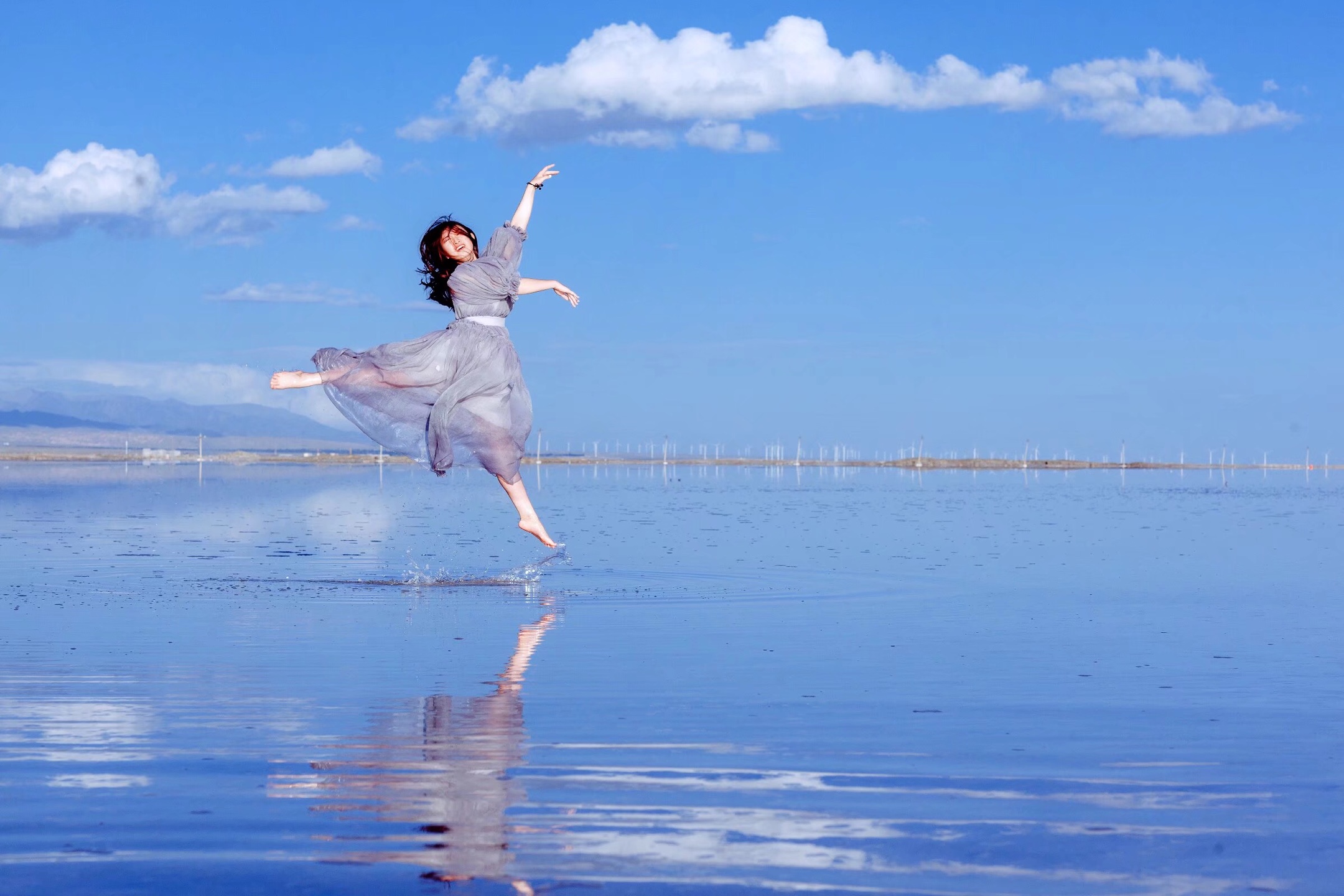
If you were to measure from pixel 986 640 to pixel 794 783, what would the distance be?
18.4 feet

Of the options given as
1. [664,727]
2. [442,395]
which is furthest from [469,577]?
[664,727]

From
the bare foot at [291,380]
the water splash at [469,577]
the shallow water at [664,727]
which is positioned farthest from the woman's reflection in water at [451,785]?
the water splash at [469,577]

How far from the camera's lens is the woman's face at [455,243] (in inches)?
461

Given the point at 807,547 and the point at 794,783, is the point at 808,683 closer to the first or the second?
the point at 794,783

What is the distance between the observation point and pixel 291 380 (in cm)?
1109

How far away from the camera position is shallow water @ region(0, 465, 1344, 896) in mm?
4922

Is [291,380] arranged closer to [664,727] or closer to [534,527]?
[534,527]

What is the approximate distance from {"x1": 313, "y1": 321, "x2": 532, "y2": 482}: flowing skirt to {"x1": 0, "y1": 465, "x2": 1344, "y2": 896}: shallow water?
1.49 meters

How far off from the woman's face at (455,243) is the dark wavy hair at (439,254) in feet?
0.04

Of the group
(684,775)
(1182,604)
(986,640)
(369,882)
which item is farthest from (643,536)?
(369,882)

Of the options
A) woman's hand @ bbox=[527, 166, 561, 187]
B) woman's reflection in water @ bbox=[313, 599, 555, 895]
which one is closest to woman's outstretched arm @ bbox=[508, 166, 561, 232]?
woman's hand @ bbox=[527, 166, 561, 187]

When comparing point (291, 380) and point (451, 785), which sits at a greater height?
point (291, 380)

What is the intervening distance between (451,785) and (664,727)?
167 cm

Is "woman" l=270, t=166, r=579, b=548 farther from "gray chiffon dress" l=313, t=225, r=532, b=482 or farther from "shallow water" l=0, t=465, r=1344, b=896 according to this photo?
"shallow water" l=0, t=465, r=1344, b=896
